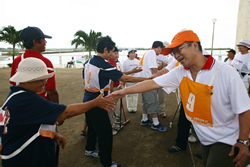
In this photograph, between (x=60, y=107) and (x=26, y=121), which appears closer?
(x=26, y=121)

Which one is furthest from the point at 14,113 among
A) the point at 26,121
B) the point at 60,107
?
the point at 60,107

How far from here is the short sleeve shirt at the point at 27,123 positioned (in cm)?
138

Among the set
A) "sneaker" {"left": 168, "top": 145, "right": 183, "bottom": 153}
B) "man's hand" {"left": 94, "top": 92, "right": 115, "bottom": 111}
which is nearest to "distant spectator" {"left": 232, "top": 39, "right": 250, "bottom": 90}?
"sneaker" {"left": 168, "top": 145, "right": 183, "bottom": 153}

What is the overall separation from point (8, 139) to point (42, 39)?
1610 mm

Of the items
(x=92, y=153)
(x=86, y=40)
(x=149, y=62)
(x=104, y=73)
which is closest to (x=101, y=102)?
(x=104, y=73)

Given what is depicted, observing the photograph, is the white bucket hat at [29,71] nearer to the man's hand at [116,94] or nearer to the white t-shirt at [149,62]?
the man's hand at [116,94]

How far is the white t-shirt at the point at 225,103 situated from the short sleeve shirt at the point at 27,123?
1.55m

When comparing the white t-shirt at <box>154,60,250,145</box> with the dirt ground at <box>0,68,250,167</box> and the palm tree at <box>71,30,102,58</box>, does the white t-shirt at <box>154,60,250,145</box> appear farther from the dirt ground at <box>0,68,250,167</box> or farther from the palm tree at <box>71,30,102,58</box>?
the palm tree at <box>71,30,102,58</box>

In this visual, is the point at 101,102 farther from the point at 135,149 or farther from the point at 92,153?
the point at 135,149

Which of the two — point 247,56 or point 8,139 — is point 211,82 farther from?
point 247,56

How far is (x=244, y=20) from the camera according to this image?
10.5 m

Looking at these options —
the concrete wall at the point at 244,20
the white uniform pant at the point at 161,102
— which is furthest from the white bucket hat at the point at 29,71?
the concrete wall at the point at 244,20

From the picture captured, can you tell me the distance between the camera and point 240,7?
1146 cm

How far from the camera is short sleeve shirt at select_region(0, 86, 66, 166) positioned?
1379 mm
